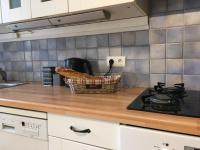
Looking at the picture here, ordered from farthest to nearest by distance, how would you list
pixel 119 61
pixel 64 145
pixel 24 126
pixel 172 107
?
pixel 119 61
pixel 24 126
pixel 64 145
pixel 172 107

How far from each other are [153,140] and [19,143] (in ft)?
2.60

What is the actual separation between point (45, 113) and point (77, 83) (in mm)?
273

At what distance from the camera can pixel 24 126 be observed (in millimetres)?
1137

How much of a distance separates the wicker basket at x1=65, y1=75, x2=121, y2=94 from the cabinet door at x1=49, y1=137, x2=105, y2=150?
0.34m

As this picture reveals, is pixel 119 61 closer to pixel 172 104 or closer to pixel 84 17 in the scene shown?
pixel 84 17

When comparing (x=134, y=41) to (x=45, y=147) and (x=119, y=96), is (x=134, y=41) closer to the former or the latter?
(x=119, y=96)

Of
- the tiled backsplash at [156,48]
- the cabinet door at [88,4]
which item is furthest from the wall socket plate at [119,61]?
the cabinet door at [88,4]

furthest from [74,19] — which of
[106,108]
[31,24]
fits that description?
[106,108]

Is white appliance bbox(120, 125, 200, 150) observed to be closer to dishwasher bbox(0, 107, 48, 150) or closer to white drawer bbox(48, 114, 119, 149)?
white drawer bbox(48, 114, 119, 149)

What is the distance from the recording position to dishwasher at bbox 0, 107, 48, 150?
108 cm

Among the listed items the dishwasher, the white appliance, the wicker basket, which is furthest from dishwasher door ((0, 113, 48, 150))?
the white appliance

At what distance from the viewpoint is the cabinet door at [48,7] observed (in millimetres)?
1243

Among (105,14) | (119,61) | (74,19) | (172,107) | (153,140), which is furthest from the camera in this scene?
(119,61)

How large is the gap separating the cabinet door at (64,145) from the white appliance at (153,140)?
0.59 ft
